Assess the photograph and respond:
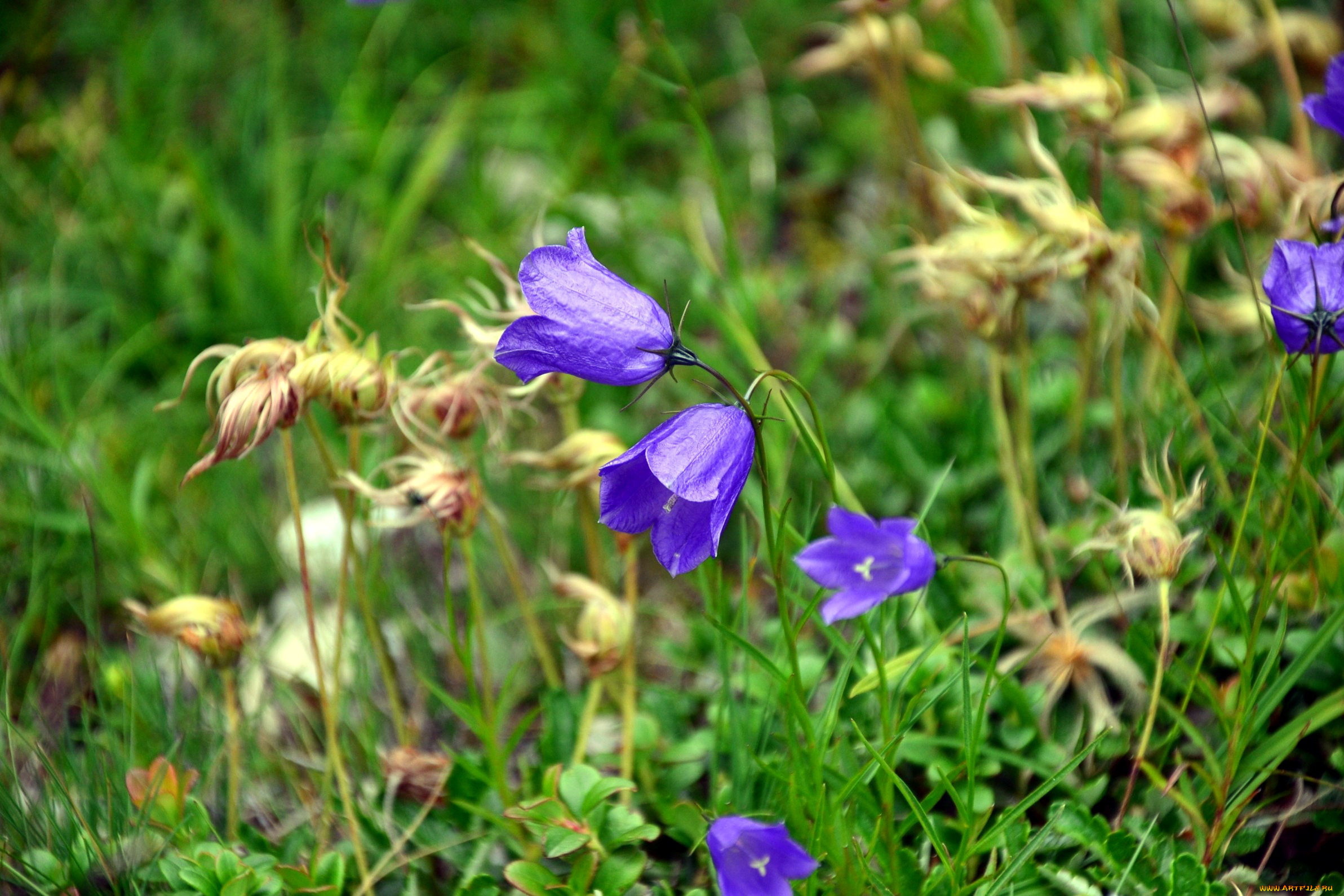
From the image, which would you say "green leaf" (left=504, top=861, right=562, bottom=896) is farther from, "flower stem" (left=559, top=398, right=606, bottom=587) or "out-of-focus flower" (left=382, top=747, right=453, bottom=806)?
"flower stem" (left=559, top=398, right=606, bottom=587)

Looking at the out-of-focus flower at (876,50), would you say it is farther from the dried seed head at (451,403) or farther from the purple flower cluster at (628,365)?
the purple flower cluster at (628,365)

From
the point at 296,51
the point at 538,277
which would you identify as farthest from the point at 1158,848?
the point at 296,51

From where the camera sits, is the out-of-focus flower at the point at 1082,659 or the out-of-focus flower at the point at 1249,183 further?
the out-of-focus flower at the point at 1249,183

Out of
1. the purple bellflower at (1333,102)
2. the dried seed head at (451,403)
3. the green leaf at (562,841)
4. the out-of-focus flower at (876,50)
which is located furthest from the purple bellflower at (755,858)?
the out-of-focus flower at (876,50)

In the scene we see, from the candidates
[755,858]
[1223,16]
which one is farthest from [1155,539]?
[1223,16]

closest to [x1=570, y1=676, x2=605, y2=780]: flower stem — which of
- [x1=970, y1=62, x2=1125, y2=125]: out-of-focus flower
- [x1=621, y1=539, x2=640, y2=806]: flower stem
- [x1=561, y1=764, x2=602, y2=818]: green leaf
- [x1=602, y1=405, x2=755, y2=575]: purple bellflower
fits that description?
[x1=621, y1=539, x2=640, y2=806]: flower stem

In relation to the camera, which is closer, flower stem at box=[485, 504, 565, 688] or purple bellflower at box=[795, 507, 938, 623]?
purple bellflower at box=[795, 507, 938, 623]
